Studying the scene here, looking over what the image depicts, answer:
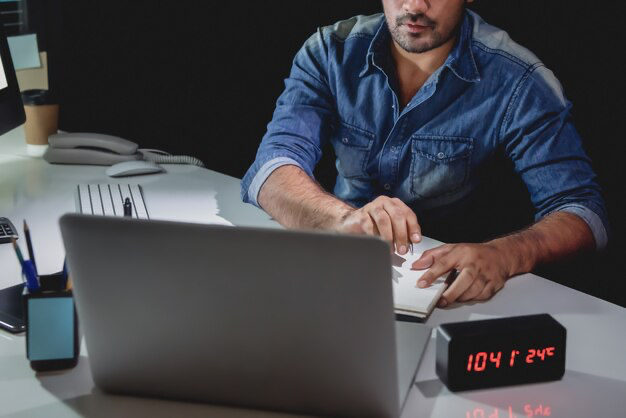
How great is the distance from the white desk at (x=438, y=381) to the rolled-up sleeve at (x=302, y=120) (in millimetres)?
183

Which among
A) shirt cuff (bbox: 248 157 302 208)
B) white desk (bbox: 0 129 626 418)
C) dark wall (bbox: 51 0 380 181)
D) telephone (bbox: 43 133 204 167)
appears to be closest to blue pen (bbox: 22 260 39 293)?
white desk (bbox: 0 129 626 418)

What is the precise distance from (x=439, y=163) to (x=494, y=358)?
951 mm

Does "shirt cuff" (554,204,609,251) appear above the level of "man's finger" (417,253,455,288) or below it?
below

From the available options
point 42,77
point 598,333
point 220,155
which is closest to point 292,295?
point 598,333

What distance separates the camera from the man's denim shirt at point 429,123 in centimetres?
169

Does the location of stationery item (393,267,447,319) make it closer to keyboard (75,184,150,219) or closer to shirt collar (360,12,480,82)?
keyboard (75,184,150,219)

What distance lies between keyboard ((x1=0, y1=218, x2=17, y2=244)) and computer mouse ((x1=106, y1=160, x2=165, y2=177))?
377mm

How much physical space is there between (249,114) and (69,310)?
163 cm

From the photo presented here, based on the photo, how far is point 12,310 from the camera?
112 cm

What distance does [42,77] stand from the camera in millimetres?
2557

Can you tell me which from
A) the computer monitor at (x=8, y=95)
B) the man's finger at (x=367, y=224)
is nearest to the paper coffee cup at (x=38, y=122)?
the computer monitor at (x=8, y=95)

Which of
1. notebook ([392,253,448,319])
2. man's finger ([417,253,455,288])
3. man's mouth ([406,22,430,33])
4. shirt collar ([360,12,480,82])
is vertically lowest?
notebook ([392,253,448,319])

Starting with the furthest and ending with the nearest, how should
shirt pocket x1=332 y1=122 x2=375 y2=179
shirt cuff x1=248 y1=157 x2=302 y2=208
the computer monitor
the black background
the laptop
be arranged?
the black background → shirt pocket x1=332 y1=122 x2=375 y2=179 → the computer monitor → shirt cuff x1=248 y1=157 x2=302 y2=208 → the laptop

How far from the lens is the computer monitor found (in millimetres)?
1748
